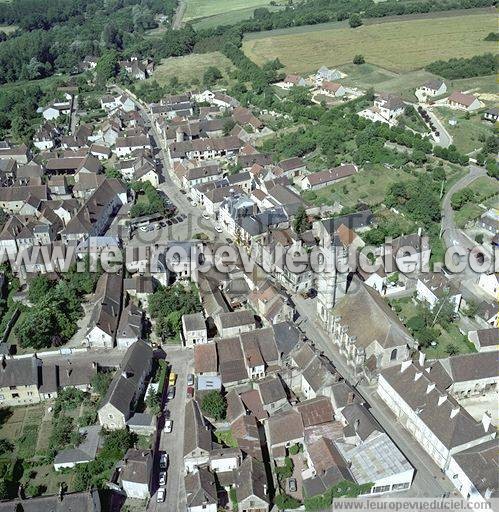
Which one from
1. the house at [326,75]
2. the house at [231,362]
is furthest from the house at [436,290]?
the house at [326,75]

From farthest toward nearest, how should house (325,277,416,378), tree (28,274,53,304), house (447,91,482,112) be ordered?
house (447,91,482,112) < tree (28,274,53,304) < house (325,277,416,378)

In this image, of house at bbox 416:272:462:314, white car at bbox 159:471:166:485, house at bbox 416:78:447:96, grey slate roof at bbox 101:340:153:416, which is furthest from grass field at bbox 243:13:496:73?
white car at bbox 159:471:166:485

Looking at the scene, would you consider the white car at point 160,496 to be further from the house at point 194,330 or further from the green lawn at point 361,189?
the green lawn at point 361,189

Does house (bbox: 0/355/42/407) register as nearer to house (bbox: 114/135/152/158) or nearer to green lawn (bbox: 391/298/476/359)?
green lawn (bbox: 391/298/476/359)

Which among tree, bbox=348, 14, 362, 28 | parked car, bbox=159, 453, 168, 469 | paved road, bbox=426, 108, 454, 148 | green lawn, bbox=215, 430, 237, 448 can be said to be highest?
tree, bbox=348, 14, 362, 28

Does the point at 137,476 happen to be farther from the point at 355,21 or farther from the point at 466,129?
the point at 355,21

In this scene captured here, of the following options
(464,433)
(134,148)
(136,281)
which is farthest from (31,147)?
(464,433)

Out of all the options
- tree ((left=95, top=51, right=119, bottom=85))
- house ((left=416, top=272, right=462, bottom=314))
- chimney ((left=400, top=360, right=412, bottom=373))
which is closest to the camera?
chimney ((left=400, top=360, right=412, bottom=373))
